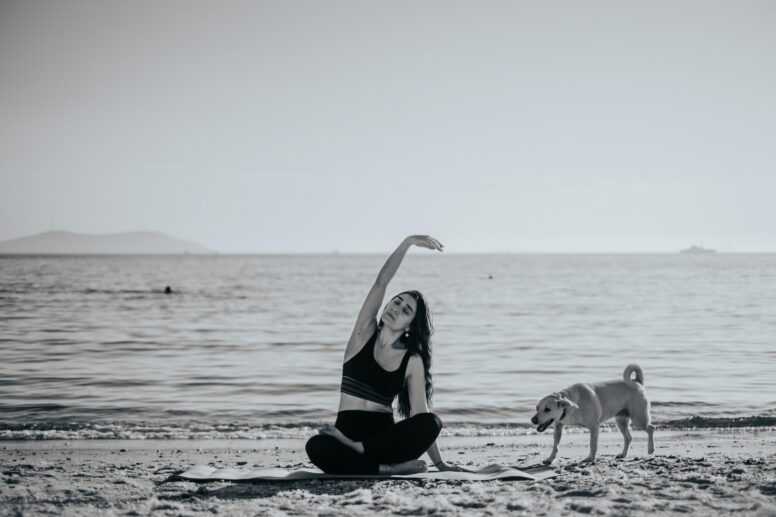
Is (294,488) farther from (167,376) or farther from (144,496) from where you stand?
(167,376)

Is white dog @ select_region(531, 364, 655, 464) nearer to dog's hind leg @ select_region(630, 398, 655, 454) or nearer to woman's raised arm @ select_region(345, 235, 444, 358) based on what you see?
dog's hind leg @ select_region(630, 398, 655, 454)

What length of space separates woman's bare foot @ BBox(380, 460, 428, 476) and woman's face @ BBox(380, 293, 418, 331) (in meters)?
1.14

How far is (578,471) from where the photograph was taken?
6820 millimetres

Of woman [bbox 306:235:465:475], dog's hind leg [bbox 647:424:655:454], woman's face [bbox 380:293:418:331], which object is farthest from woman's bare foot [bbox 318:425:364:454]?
dog's hind leg [bbox 647:424:655:454]

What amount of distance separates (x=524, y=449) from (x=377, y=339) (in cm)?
314

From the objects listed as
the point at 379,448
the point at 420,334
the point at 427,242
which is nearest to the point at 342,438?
the point at 379,448

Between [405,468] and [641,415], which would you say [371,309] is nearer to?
[405,468]

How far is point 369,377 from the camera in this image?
21.9ft

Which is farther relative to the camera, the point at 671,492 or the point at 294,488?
the point at 294,488

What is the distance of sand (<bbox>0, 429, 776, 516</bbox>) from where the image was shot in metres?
5.36

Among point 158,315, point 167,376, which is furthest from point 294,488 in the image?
point 158,315

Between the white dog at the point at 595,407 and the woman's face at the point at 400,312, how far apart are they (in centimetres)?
162

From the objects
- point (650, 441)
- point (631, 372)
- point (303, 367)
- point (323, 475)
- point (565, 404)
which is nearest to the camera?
point (323, 475)

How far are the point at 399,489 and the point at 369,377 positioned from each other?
1.04 m
